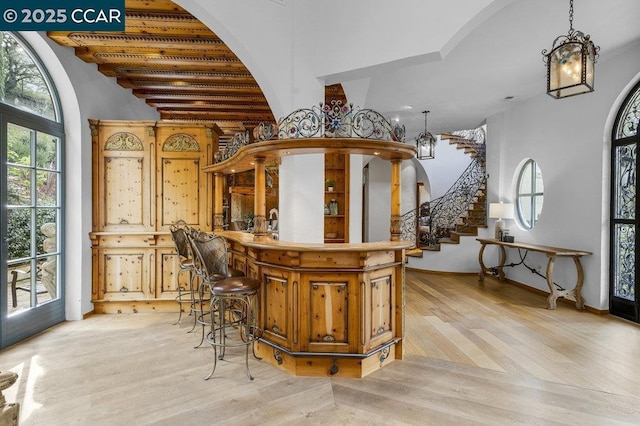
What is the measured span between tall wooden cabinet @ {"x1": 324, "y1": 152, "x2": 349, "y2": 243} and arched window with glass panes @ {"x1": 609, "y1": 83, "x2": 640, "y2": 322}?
12.7 ft

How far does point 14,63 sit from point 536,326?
6961 mm

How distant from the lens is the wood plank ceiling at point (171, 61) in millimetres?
3975

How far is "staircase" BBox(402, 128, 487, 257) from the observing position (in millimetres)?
8453

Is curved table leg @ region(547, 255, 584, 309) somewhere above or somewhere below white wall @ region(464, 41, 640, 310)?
below

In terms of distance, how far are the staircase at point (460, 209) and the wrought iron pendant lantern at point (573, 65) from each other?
5.01 meters

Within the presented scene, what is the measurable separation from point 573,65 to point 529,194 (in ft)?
13.1

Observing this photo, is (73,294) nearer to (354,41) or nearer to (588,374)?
(354,41)

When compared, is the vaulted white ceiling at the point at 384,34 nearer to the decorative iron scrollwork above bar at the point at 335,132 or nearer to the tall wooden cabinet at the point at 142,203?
the decorative iron scrollwork above bar at the point at 335,132

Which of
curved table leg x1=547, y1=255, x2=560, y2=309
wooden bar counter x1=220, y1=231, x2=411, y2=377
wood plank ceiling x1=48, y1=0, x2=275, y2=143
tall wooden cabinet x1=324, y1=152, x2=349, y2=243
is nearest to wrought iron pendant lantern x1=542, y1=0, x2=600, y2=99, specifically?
wooden bar counter x1=220, y1=231, x2=411, y2=377

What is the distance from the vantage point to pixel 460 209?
9227mm

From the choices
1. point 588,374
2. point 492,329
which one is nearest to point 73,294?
point 492,329

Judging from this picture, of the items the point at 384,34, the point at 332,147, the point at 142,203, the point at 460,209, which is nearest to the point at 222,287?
the point at 332,147

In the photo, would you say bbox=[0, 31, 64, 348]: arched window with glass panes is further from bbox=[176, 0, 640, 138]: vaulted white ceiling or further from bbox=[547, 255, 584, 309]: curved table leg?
bbox=[547, 255, 584, 309]: curved table leg

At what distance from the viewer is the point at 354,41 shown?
3824mm
